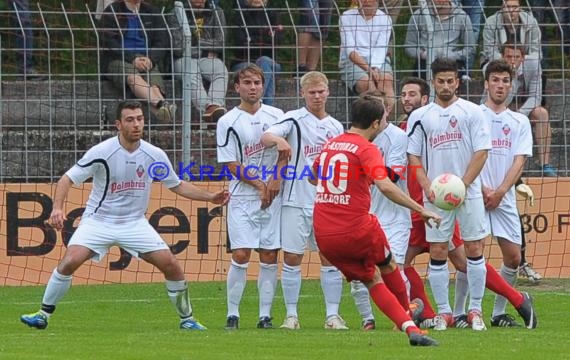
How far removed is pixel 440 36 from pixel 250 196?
644 centimetres

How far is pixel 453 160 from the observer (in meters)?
11.9

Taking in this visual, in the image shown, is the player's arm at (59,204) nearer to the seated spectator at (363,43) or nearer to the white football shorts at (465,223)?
the white football shorts at (465,223)

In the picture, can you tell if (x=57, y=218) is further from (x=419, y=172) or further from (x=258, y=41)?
(x=258, y=41)

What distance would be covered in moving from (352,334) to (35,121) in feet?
25.9

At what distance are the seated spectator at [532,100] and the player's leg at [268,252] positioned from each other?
617cm

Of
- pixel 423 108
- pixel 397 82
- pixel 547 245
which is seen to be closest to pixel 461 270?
pixel 423 108

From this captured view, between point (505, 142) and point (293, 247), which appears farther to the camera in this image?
point (505, 142)

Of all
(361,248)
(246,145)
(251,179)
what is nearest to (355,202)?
(361,248)

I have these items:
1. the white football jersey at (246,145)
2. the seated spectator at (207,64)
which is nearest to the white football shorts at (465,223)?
the white football jersey at (246,145)

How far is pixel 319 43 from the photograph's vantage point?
18094mm

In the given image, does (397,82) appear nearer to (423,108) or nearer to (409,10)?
(409,10)

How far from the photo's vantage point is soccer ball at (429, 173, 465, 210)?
10.8 meters

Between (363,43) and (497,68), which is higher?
(363,43)

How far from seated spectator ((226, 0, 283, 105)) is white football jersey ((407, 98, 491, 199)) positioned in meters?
5.93
